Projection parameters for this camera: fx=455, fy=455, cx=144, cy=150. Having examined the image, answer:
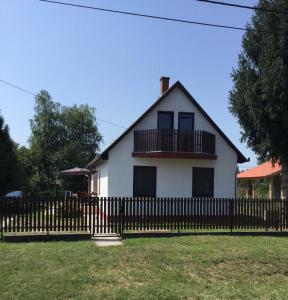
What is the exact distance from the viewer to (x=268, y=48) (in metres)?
22.4

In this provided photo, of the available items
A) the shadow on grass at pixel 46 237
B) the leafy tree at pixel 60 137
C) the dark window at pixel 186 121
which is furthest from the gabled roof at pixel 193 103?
the leafy tree at pixel 60 137

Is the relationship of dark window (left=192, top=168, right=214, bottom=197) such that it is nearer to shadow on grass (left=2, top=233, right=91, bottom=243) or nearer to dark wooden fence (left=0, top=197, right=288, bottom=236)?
dark wooden fence (left=0, top=197, right=288, bottom=236)

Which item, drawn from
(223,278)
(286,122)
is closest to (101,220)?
(223,278)

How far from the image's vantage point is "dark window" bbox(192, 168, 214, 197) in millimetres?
22078

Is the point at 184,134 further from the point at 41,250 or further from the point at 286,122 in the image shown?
the point at 41,250

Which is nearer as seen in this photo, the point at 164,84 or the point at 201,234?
the point at 201,234

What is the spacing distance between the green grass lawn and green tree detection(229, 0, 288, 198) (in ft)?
34.6

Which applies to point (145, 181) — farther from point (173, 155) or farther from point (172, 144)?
point (172, 144)

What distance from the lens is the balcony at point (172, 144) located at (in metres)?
20.8

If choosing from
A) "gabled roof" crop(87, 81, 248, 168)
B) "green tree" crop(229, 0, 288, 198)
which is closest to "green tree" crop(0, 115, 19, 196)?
"gabled roof" crop(87, 81, 248, 168)

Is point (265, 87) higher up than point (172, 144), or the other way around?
point (265, 87)

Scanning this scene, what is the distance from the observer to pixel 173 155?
20750mm

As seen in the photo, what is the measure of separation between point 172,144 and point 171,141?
0.48 feet

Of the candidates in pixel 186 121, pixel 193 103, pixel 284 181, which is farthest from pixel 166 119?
pixel 284 181
